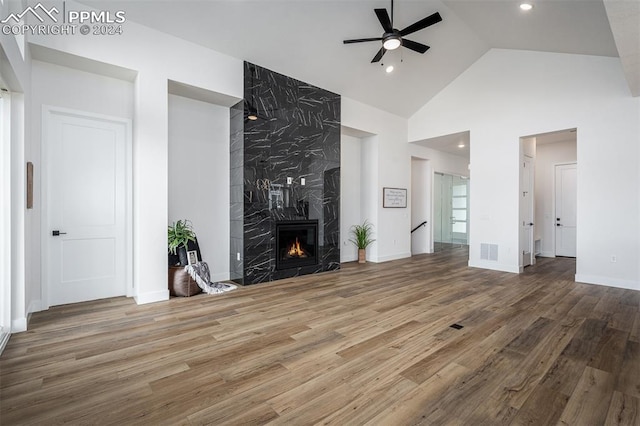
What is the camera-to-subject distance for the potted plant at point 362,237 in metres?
6.96

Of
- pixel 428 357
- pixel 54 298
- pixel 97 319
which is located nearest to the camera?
pixel 428 357

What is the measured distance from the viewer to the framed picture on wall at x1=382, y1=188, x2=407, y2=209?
7.20 metres

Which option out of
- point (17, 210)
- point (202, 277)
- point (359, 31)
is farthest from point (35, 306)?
point (359, 31)

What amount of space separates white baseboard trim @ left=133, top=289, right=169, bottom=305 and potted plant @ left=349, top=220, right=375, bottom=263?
13.6 feet

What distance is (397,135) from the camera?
7.51 meters

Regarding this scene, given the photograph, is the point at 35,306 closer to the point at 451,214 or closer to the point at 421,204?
the point at 421,204

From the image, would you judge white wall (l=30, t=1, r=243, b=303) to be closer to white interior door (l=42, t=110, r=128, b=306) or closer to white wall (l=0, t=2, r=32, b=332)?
white interior door (l=42, t=110, r=128, b=306)

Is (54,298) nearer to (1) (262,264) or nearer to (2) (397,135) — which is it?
(1) (262,264)

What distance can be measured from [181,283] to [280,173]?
2.35 m

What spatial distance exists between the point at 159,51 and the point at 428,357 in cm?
477

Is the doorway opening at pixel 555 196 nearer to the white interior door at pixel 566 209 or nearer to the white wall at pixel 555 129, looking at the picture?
the white interior door at pixel 566 209

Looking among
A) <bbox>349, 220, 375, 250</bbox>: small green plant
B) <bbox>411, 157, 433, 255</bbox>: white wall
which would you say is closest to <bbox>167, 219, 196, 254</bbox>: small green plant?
<bbox>349, 220, 375, 250</bbox>: small green plant

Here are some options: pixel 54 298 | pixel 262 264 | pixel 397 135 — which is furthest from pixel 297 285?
pixel 397 135

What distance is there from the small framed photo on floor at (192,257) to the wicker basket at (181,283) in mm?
175
